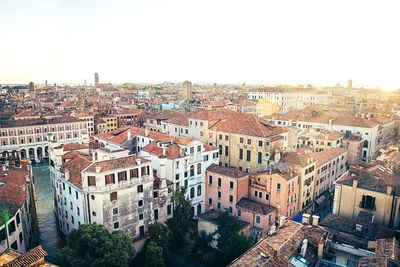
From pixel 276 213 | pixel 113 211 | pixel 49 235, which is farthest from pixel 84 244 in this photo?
pixel 276 213

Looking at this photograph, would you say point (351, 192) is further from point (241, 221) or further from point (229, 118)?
point (229, 118)

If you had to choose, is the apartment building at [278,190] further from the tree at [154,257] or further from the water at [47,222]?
the water at [47,222]

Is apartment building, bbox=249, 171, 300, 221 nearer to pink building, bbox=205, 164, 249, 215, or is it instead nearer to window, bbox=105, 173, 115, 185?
pink building, bbox=205, 164, 249, 215

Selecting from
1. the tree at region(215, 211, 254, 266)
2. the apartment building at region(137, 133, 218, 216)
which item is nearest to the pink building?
the apartment building at region(137, 133, 218, 216)

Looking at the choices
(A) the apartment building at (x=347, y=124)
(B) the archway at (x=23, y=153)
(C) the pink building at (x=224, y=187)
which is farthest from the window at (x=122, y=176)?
(B) the archway at (x=23, y=153)

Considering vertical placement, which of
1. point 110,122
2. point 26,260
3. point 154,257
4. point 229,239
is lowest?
point 154,257

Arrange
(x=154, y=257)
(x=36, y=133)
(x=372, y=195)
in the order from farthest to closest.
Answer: (x=36, y=133)
(x=372, y=195)
(x=154, y=257)

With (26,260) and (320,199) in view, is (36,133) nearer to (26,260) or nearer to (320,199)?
(320,199)

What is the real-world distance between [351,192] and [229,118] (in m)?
20.7

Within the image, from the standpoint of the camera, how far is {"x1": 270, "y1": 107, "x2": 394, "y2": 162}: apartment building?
57.2m

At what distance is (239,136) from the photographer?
41344 mm

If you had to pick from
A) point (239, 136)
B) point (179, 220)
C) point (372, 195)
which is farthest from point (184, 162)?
point (372, 195)

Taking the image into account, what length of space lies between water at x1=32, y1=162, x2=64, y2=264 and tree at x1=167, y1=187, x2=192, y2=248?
10.9 meters

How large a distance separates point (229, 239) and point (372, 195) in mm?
12393
